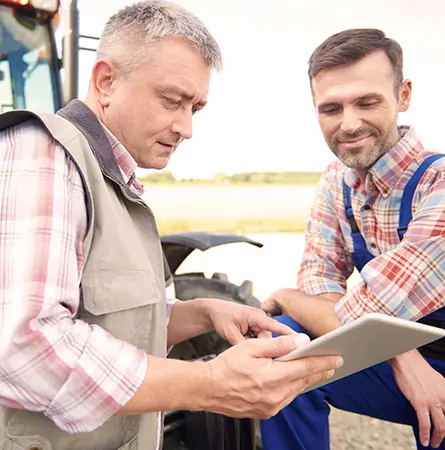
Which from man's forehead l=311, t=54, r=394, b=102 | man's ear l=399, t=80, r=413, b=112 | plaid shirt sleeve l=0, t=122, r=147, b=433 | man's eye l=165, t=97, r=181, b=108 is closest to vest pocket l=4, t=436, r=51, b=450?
plaid shirt sleeve l=0, t=122, r=147, b=433

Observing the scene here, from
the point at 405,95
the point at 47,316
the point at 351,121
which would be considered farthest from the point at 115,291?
the point at 405,95

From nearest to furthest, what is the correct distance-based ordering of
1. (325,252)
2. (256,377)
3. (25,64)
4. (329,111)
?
(256,377), (329,111), (325,252), (25,64)

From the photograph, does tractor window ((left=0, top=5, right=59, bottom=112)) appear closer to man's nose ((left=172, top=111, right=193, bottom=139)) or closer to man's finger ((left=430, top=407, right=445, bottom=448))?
man's nose ((left=172, top=111, right=193, bottom=139))

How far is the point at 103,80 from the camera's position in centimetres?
131

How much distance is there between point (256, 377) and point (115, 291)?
350 millimetres

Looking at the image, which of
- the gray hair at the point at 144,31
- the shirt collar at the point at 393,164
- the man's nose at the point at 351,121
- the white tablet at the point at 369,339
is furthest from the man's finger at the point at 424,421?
the gray hair at the point at 144,31

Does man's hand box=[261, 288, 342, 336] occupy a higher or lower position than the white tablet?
lower

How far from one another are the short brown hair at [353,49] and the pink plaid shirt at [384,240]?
0.29 meters

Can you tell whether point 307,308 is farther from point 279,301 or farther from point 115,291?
point 115,291

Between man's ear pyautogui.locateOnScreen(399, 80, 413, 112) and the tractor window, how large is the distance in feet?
5.63

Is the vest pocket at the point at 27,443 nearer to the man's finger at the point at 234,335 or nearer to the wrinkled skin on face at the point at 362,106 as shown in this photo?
the man's finger at the point at 234,335

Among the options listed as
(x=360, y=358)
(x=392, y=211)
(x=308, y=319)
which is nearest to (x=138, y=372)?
(x=360, y=358)

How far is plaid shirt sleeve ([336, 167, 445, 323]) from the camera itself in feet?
5.10

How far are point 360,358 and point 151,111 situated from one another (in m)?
0.82
